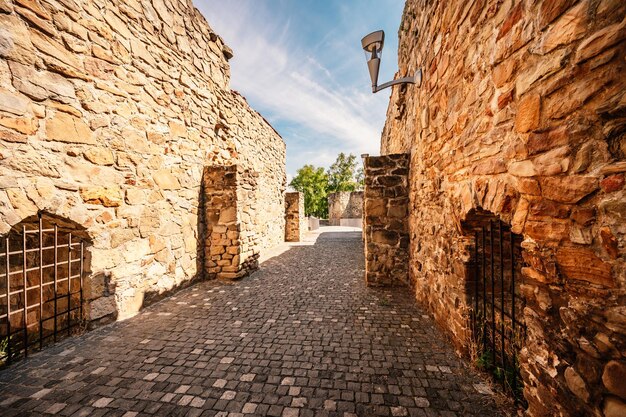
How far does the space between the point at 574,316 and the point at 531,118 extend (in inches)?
42.7

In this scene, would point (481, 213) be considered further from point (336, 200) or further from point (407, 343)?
point (336, 200)

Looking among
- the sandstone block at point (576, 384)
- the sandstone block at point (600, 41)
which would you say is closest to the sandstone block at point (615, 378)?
the sandstone block at point (576, 384)

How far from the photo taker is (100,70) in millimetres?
3254

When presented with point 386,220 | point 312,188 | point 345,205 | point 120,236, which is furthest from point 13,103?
point 312,188

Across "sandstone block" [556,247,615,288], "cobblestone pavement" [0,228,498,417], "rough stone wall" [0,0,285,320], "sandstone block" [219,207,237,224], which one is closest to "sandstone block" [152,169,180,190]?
"rough stone wall" [0,0,285,320]

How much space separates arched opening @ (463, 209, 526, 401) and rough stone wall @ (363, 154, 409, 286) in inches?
80.2

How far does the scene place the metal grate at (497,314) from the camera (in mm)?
1996

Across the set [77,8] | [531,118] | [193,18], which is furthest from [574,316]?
[193,18]

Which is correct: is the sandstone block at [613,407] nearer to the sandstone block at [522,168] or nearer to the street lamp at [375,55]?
the sandstone block at [522,168]

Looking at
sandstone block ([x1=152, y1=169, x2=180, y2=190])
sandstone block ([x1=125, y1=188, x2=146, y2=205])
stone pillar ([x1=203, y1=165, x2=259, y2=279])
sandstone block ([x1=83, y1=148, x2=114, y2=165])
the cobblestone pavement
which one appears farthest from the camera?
stone pillar ([x1=203, y1=165, x2=259, y2=279])

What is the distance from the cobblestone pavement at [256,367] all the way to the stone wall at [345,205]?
1905 cm

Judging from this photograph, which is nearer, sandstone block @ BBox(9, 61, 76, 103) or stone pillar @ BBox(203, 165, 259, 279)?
sandstone block @ BBox(9, 61, 76, 103)

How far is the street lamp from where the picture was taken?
380 cm

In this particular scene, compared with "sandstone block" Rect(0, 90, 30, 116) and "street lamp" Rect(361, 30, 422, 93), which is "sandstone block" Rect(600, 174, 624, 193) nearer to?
"street lamp" Rect(361, 30, 422, 93)
